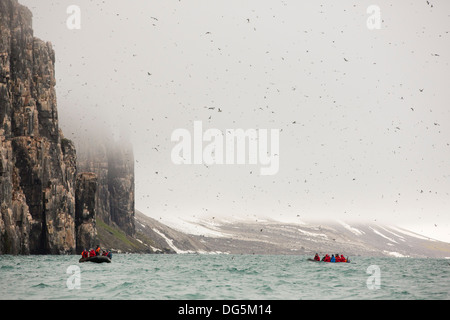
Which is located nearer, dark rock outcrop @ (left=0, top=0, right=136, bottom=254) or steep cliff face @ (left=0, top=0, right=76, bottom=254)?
dark rock outcrop @ (left=0, top=0, right=136, bottom=254)

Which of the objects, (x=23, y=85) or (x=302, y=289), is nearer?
(x=302, y=289)

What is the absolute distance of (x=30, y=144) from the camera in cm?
17750

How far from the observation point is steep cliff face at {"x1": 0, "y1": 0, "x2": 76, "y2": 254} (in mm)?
164375

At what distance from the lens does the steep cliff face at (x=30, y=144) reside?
539ft

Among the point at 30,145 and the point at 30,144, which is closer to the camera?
the point at 30,145

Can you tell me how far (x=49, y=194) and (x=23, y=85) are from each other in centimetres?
3645

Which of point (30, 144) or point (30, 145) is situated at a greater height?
point (30, 144)

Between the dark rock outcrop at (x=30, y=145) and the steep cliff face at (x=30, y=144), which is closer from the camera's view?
the dark rock outcrop at (x=30, y=145)
